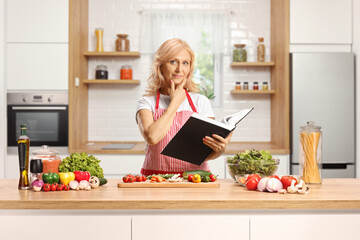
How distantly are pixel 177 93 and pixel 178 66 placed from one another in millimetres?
169

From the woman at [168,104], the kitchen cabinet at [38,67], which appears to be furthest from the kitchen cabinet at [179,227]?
the kitchen cabinet at [38,67]

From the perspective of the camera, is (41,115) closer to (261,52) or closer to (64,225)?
(261,52)

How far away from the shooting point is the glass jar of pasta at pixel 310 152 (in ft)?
6.98

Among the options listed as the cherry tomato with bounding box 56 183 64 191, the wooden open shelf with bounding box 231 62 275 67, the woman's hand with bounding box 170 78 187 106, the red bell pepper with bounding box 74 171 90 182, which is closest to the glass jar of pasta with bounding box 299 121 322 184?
the woman's hand with bounding box 170 78 187 106

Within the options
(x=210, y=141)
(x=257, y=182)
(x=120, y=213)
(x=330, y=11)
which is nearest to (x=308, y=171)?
(x=257, y=182)

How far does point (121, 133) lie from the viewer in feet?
16.2

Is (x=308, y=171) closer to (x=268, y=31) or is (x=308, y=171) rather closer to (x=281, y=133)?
(x=281, y=133)

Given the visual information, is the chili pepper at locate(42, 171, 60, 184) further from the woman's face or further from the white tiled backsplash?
the white tiled backsplash

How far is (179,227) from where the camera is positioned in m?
1.76

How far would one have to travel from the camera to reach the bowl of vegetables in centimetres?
212

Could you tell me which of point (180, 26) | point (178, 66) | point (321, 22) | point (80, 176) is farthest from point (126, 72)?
point (80, 176)

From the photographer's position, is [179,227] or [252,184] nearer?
[179,227]

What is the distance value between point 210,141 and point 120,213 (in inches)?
24.6

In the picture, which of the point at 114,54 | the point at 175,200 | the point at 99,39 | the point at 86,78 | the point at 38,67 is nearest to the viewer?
the point at 175,200
